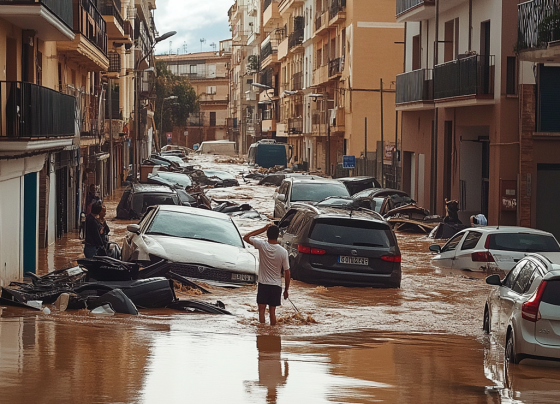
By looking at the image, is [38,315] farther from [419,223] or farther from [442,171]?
[442,171]

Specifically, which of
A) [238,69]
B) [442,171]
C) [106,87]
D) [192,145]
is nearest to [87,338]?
[442,171]

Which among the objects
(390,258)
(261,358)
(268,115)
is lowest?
(261,358)

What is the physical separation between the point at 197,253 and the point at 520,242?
6.50m

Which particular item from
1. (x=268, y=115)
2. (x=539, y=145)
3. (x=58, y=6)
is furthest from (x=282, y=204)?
(x=268, y=115)

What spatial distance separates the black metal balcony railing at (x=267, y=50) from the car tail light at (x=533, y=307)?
85.1m

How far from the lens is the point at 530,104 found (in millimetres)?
28062

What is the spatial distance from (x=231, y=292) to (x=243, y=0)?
124 meters

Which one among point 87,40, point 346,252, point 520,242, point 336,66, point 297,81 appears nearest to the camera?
point 346,252

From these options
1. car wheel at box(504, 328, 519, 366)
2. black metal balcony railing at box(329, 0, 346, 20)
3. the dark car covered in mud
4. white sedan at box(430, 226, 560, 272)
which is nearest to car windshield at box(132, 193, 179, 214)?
the dark car covered in mud

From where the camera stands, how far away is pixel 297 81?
80875mm

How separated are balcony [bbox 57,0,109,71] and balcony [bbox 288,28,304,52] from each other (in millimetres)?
43670

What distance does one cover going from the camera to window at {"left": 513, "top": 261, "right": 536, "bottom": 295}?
10984mm

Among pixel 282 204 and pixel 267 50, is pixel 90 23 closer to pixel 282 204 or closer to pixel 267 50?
pixel 282 204

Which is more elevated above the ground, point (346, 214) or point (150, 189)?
point (346, 214)
